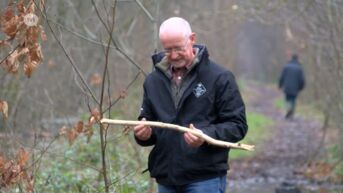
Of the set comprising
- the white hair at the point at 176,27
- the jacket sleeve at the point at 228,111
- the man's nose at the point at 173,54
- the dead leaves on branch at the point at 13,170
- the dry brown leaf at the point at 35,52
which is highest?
the white hair at the point at 176,27

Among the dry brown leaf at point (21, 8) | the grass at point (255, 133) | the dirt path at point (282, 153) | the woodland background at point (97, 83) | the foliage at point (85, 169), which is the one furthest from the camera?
the grass at point (255, 133)

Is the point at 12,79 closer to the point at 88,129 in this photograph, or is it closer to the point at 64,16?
the point at 64,16

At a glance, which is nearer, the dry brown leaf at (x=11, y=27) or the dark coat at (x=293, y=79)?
the dry brown leaf at (x=11, y=27)

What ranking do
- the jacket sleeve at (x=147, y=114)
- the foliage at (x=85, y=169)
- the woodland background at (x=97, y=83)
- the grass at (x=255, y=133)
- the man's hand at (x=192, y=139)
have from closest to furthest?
the man's hand at (x=192, y=139) < the jacket sleeve at (x=147, y=114) < the foliage at (x=85, y=169) < the woodland background at (x=97, y=83) < the grass at (x=255, y=133)

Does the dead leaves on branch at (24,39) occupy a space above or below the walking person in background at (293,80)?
above

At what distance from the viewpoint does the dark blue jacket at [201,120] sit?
224 inches

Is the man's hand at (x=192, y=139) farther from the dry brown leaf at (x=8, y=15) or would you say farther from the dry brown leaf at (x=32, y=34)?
the dry brown leaf at (x=8, y=15)

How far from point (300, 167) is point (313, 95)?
1546cm

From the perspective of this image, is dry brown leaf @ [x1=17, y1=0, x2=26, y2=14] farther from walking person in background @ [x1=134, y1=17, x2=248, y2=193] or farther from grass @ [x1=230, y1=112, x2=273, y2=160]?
grass @ [x1=230, y1=112, x2=273, y2=160]

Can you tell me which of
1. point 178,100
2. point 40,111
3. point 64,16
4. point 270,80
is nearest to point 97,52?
point 64,16

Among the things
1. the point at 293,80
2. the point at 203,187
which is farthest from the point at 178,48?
the point at 293,80

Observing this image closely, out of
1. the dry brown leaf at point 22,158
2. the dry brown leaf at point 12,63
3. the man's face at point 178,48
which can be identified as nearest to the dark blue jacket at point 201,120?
the man's face at point 178,48

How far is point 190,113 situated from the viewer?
576cm

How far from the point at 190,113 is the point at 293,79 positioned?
1966cm
